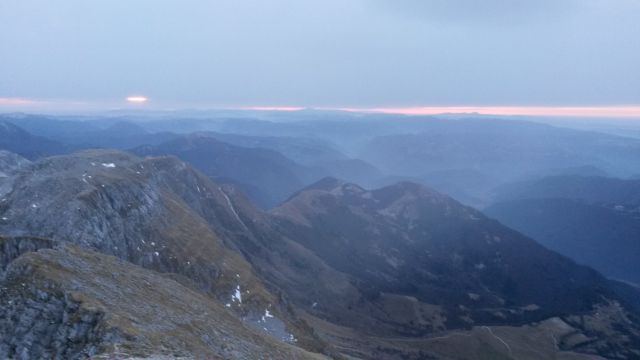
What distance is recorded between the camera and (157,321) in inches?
2512

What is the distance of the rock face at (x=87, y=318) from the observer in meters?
53.1

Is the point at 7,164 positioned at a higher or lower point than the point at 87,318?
lower

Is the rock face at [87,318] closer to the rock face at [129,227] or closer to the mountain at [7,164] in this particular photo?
the rock face at [129,227]

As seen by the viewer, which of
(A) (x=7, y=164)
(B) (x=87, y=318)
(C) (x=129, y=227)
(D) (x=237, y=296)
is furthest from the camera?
(A) (x=7, y=164)

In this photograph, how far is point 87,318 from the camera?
54.9 metres

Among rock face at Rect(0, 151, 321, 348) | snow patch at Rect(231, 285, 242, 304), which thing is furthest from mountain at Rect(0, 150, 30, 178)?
snow patch at Rect(231, 285, 242, 304)

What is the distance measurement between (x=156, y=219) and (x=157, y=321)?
9680cm

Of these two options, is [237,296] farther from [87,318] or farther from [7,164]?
[7,164]

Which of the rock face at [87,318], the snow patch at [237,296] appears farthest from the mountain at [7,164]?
the rock face at [87,318]

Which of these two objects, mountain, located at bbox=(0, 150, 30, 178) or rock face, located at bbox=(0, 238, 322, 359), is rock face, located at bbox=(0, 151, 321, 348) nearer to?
mountain, located at bbox=(0, 150, 30, 178)

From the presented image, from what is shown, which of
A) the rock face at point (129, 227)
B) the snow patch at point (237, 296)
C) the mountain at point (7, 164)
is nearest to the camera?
the rock face at point (129, 227)

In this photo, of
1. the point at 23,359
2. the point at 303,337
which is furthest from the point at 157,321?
the point at 303,337

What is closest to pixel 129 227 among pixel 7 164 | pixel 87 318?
pixel 7 164

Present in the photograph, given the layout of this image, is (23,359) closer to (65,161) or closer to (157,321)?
(157,321)
